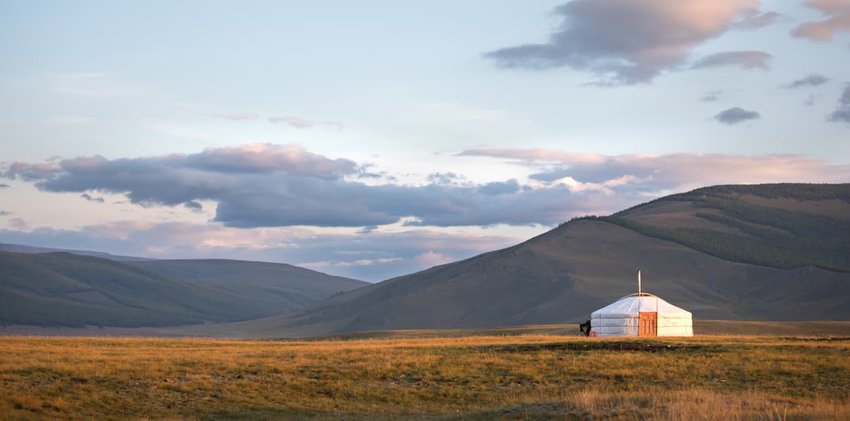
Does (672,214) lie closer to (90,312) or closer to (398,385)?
(90,312)

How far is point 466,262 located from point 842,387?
444 ft

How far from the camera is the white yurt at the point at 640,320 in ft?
185

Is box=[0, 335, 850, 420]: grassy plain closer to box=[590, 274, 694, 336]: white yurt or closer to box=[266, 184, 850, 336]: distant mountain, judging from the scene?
box=[590, 274, 694, 336]: white yurt

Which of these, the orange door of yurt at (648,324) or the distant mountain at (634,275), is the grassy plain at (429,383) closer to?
the orange door of yurt at (648,324)

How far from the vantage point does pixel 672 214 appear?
7259 inches

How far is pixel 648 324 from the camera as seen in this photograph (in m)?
56.5

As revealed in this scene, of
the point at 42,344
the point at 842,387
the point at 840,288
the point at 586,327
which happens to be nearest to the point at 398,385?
the point at 842,387

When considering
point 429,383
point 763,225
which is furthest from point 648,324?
point 763,225

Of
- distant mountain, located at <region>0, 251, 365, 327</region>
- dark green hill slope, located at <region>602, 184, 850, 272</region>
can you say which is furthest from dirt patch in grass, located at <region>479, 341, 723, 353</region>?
distant mountain, located at <region>0, 251, 365, 327</region>

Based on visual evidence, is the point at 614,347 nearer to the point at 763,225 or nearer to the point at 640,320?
the point at 640,320

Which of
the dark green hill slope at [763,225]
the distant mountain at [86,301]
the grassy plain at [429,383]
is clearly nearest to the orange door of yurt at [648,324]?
the grassy plain at [429,383]

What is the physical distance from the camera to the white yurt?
185 ft

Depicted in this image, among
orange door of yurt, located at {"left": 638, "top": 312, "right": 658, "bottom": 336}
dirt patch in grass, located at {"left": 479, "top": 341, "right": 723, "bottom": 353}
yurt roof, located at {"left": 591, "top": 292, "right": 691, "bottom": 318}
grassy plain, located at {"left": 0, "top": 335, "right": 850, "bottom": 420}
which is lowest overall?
grassy plain, located at {"left": 0, "top": 335, "right": 850, "bottom": 420}

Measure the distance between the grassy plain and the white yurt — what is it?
19022 millimetres
